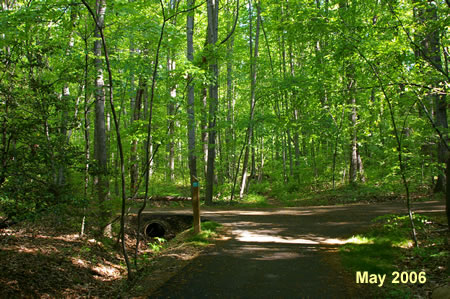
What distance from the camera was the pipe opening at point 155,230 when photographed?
1140cm

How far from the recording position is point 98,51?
880 centimetres

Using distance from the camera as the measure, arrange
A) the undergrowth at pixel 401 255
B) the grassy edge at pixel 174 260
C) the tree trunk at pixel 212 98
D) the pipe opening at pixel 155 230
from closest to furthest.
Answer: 1. the undergrowth at pixel 401 255
2. the grassy edge at pixel 174 260
3. the pipe opening at pixel 155 230
4. the tree trunk at pixel 212 98

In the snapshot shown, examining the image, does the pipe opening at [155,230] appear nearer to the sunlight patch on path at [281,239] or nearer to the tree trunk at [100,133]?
the tree trunk at [100,133]

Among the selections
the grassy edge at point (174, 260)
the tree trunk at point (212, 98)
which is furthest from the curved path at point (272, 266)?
the tree trunk at point (212, 98)

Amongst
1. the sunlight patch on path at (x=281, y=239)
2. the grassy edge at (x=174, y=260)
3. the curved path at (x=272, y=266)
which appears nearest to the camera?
the curved path at (x=272, y=266)

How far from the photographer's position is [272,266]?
5762mm

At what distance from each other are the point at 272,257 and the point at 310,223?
3.62 meters

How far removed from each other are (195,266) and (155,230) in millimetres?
6028

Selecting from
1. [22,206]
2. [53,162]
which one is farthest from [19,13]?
[22,206]

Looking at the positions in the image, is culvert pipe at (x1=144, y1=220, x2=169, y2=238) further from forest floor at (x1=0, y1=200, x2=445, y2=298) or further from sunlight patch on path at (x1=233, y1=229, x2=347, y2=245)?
sunlight patch on path at (x1=233, y1=229, x2=347, y2=245)

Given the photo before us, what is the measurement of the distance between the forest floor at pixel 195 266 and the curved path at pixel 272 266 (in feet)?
0.05

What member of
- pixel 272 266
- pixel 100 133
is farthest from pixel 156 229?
pixel 272 266

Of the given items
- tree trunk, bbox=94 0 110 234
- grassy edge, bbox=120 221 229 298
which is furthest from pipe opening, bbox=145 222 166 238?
tree trunk, bbox=94 0 110 234

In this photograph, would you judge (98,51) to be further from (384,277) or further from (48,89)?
(384,277)
